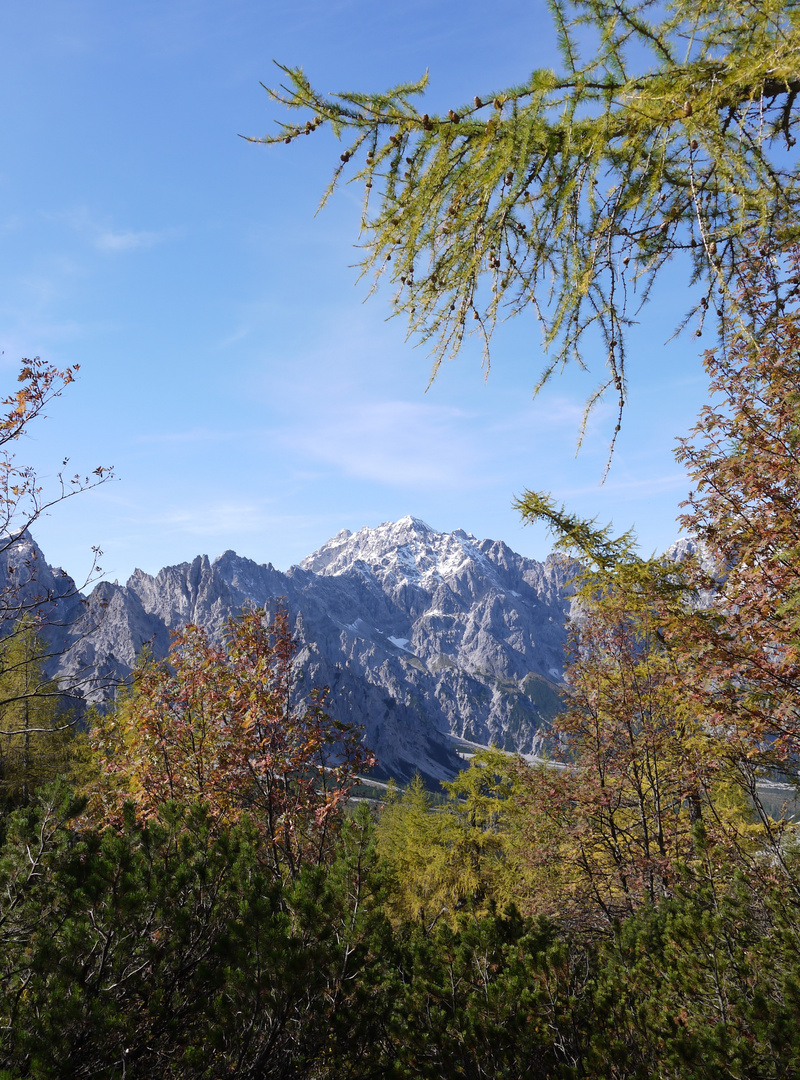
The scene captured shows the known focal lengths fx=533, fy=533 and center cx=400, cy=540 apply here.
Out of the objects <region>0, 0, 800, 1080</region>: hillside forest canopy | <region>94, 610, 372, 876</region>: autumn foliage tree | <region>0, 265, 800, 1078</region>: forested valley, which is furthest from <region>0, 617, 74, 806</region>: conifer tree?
<region>0, 0, 800, 1080</region>: hillside forest canopy

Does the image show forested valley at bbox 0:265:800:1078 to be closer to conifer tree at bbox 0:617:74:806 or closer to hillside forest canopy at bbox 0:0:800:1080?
hillside forest canopy at bbox 0:0:800:1080

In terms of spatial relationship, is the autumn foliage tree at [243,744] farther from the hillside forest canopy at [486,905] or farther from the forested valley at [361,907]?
the hillside forest canopy at [486,905]

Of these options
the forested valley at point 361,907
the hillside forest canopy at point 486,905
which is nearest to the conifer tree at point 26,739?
the forested valley at point 361,907

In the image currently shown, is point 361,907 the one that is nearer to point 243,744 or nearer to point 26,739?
point 243,744

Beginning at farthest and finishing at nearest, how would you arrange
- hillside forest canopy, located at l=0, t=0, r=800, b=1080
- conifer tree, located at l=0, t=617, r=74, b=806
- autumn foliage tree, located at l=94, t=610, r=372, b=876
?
conifer tree, located at l=0, t=617, r=74, b=806
autumn foliage tree, located at l=94, t=610, r=372, b=876
hillside forest canopy, located at l=0, t=0, r=800, b=1080

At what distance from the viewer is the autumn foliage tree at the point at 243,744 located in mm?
7055

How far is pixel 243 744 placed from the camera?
716 cm

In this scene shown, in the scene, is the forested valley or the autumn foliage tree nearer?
the forested valley

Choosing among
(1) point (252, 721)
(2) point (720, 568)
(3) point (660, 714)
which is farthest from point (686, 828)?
(1) point (252, 721)

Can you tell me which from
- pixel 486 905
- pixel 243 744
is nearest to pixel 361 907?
pixel 486 905

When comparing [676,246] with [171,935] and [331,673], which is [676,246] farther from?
[331,673]

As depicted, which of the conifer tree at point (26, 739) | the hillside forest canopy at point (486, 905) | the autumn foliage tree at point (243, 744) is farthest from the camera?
the conifer tree at point (26, 739)

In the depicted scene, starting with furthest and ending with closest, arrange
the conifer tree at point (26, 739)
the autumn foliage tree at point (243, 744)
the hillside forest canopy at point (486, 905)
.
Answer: the conifer tree at point (26, 739)
the autumn foliage tree at point (243, 744)
the hillside forest canopy at point (486, 905)

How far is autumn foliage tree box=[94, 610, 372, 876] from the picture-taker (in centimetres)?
705
